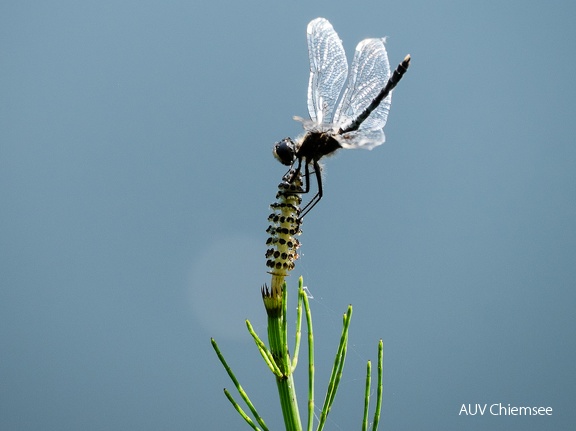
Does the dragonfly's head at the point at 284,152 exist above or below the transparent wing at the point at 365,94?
below

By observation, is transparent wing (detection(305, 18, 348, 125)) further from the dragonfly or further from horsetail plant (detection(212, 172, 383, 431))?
horsetail plant (detection(212, 172, 383, 431))

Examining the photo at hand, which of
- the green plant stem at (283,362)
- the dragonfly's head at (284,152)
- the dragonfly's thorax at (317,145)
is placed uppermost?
the dragonfly's thorax at (317,145)

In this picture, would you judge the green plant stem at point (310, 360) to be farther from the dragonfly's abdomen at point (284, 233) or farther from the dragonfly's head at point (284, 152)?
the dragonfly's head at point (284, 152)

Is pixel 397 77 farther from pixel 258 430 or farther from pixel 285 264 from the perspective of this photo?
pixel 258 430

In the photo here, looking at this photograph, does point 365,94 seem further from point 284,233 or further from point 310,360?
point 310,360

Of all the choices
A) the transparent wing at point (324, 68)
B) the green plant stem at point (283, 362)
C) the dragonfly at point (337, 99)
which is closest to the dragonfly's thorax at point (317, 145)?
the dragonfly at point (337, 99)

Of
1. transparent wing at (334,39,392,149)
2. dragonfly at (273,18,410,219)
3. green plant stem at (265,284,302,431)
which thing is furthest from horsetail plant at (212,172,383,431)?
transparent wing at (334,39,392,149)
